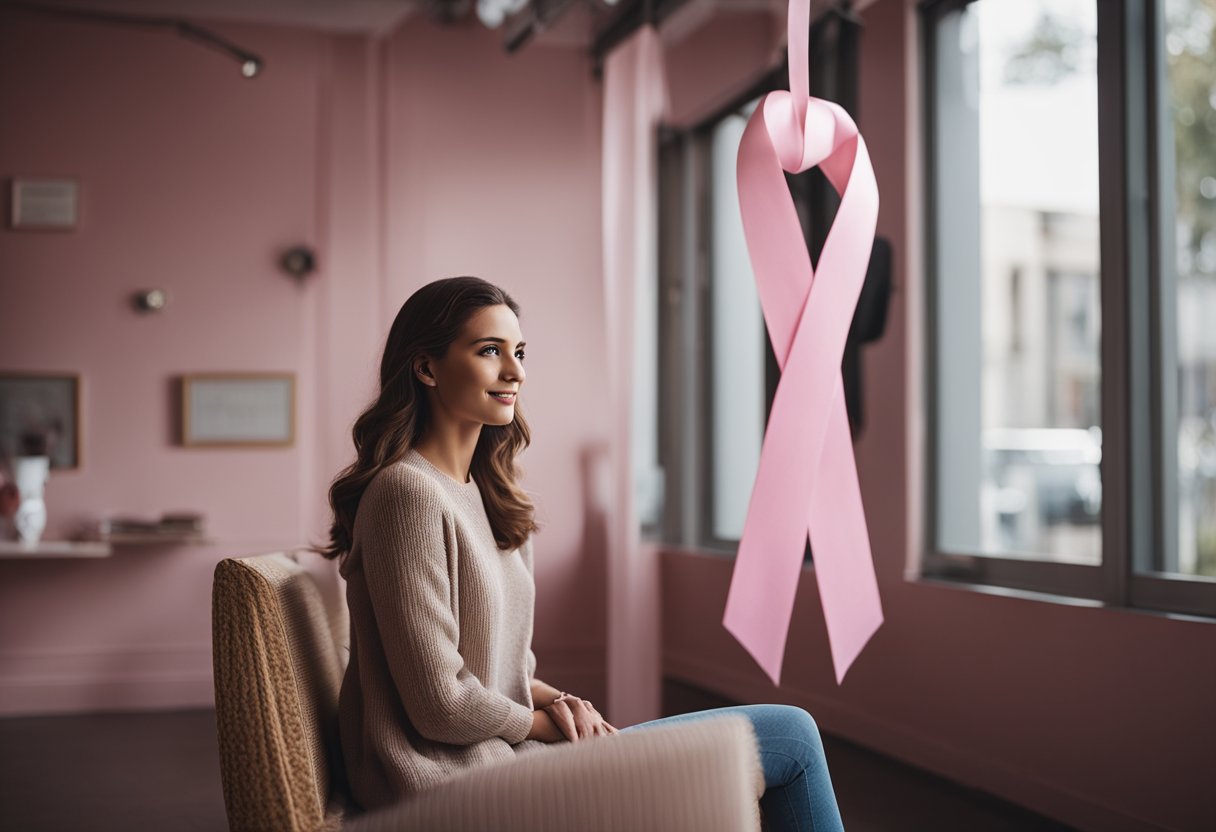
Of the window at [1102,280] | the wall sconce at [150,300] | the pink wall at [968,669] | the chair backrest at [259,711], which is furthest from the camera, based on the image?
the wall sconce at [150,300]

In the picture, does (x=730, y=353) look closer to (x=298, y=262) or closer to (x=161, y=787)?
(x=298, y=262)

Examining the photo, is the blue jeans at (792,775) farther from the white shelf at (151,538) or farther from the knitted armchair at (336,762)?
the white shelf at (151,538)

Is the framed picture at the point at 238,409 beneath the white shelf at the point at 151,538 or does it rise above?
above

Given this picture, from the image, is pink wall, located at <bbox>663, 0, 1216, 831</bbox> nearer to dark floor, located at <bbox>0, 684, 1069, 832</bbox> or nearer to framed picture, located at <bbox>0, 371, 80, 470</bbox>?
dark floor, located at <bbox>0, 684, 1069, 832</bbox>

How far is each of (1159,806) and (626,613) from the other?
227 cm

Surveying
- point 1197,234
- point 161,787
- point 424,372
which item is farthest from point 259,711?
point 1197,234

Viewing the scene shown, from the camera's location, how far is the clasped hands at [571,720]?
1.46 meters

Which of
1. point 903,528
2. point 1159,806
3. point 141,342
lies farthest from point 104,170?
point 1159,806

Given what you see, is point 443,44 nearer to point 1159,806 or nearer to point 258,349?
point 258,349

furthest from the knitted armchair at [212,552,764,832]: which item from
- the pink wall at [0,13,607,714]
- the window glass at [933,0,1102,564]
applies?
the pink wall at [0,13,607,714]

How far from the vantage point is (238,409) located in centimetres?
501

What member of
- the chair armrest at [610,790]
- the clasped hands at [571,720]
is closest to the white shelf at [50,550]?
the clasped hands at [571,720]

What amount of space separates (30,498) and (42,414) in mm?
412

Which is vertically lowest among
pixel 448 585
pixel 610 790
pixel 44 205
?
pixel 610 790
